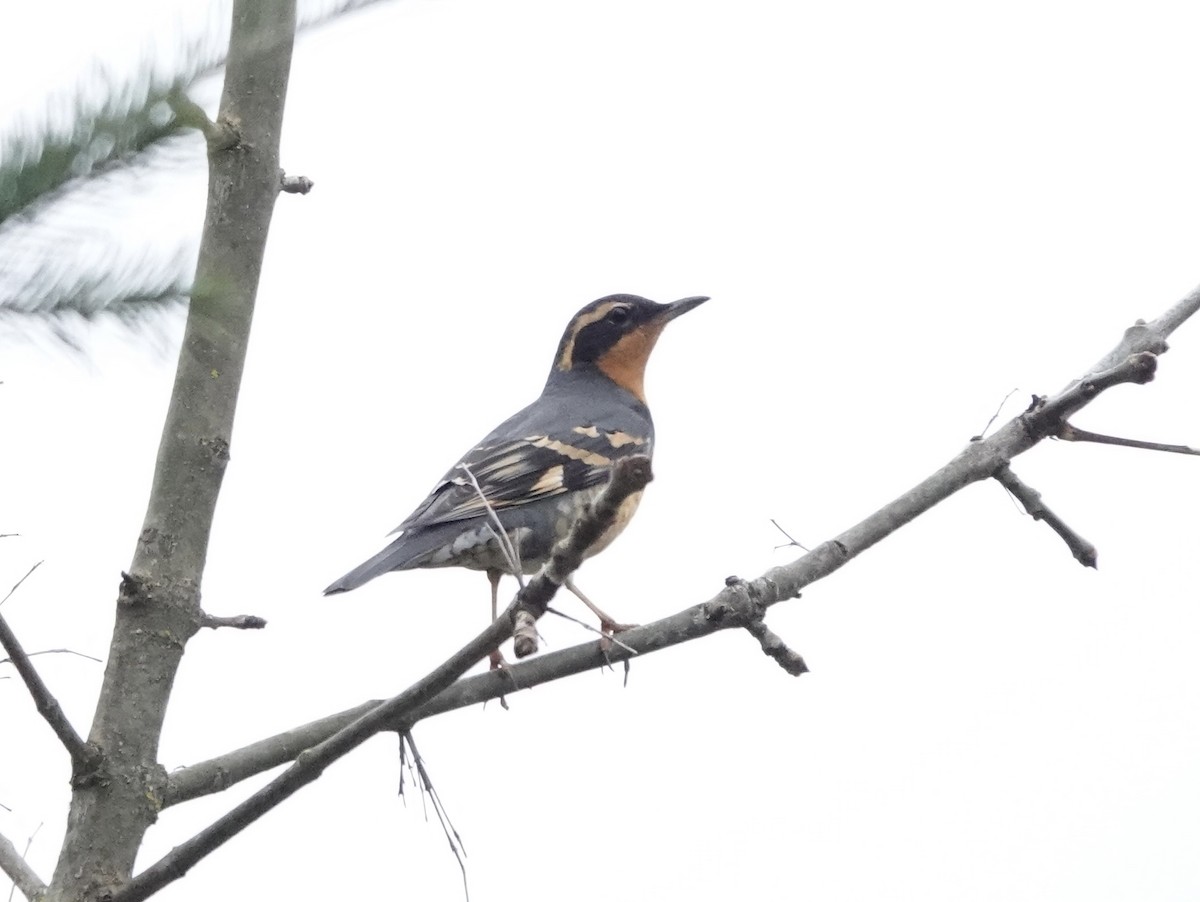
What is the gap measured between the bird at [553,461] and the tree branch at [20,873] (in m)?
1.63

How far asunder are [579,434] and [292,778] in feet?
15.3

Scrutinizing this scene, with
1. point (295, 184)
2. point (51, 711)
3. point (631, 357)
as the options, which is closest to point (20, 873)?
point (51, 711)

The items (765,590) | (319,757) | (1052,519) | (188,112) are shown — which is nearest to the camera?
(188,112)

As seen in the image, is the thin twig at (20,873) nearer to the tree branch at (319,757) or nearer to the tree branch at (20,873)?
the tree branch at (20,873)

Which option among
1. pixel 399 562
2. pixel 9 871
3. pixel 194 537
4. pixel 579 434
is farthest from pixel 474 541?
pixel 9 871

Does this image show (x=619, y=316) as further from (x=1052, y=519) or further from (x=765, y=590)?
(x=765, y=590)

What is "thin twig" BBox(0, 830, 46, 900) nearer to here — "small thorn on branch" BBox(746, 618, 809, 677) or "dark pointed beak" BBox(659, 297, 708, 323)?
"small thorn on branch" BBox(746, 618, 809, 677)

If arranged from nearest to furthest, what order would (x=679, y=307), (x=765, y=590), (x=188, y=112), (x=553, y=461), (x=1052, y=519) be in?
(x=188, y=112) → (x=765, y=590) → (x=1052, y=519) → (x=553, y=461) → (x=679, y=307)

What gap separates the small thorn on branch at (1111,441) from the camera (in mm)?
4148

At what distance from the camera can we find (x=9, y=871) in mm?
3969

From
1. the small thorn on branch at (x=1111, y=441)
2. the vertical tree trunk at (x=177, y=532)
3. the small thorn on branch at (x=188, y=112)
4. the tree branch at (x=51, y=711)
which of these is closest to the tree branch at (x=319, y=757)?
the vertical tree trunk at (x=177, y=532)

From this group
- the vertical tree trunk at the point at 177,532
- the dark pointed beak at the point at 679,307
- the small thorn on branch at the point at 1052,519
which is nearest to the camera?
the vertical tree trunk at the point at 177,532

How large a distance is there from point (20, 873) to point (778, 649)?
87.6 inches

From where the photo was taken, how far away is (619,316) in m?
9.84
